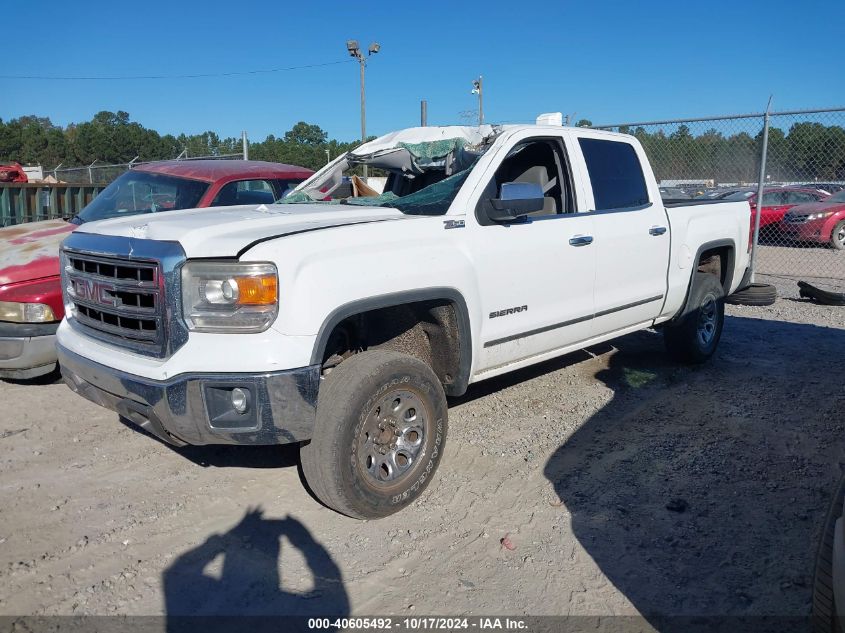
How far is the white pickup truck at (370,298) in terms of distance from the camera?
10.6 ft

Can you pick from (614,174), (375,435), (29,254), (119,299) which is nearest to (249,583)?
(375,435)

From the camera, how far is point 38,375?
5.62m

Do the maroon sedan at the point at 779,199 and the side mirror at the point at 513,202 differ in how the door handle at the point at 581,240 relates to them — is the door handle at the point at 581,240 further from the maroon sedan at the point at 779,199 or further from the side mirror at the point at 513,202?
the maroon sedan at the point at 779,199

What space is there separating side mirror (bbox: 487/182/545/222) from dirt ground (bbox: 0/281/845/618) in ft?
5.05

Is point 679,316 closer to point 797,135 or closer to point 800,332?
point 800,332

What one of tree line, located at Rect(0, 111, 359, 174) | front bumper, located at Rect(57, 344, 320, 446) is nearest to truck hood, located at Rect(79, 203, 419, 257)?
front bumper, located at Rect(57, 344, 320, 446)

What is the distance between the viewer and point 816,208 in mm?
14977

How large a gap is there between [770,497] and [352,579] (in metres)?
2.35

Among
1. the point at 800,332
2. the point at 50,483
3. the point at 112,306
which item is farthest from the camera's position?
the point at 800,332

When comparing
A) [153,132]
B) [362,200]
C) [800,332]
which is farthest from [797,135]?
[153,132]

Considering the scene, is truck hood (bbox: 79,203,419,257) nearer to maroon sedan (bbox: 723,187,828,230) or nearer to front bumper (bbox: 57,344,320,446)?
front bumper (bbox: 57,344,320,446)

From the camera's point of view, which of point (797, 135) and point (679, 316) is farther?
point (797, 135)

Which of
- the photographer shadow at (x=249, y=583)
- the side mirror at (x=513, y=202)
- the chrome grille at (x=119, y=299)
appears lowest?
the photographer shadow at (x=249, y=583)

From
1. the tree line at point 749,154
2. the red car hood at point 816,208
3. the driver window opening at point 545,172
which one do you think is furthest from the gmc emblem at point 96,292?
the red car hood at point 816,208
